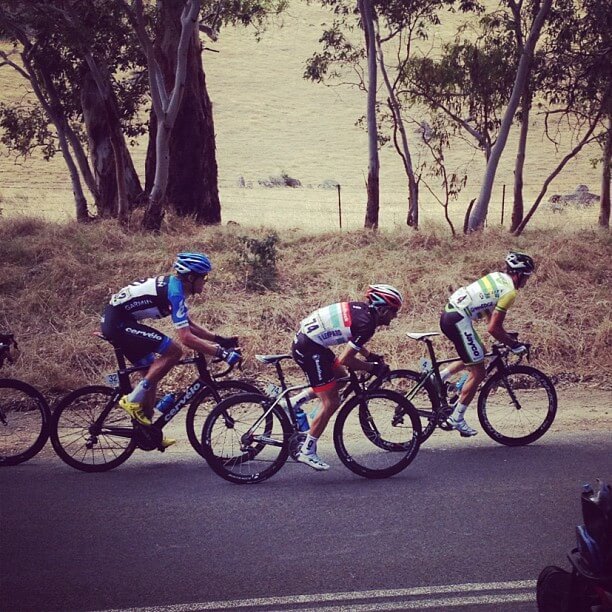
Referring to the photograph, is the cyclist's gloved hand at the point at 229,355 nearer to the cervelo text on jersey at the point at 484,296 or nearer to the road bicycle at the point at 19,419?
the road bicycle at the point at 19,419

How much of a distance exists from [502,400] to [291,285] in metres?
6.49

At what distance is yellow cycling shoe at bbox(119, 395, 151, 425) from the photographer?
7.52m

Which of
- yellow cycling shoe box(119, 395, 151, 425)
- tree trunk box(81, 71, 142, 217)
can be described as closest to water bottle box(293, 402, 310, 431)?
yellow cycling shoe box(119, 395, 151, 425)

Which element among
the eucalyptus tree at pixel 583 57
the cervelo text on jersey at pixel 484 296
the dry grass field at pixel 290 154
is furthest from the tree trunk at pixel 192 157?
the cervelo text on jersey at pixel 484 296

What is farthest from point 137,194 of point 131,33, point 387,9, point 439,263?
point 439,263

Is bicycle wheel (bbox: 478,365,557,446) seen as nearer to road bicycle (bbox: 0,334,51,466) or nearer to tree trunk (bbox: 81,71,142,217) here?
road bicycle (bbox: 0,334,51,466)

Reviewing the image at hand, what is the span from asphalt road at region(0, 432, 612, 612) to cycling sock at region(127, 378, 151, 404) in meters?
0.67

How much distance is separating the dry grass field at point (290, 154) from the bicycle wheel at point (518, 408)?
22.9 meters

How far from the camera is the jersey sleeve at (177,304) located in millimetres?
7418

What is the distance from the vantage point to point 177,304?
744 cm

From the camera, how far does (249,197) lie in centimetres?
4756

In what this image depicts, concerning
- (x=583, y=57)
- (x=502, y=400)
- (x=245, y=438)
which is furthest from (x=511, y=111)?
(x=245, y=438)

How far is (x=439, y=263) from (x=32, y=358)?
24.0ft

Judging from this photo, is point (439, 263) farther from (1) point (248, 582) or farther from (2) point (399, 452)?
(1) point (248, 582)
